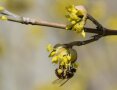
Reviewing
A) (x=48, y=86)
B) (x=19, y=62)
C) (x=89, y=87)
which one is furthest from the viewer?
(x=19, y=62)

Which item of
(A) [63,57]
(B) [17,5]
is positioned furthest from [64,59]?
(B) [17,5]

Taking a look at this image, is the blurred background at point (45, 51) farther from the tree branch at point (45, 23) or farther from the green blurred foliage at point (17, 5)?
the tree branch at point (45, 23)

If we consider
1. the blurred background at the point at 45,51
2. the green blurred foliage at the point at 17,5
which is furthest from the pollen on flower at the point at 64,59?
the green blurred foliage at the point at 17,5

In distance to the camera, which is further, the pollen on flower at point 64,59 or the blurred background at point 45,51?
the blurred background at point 45,51

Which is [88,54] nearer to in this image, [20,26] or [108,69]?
[108,69]

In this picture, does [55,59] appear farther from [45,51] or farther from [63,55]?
[45,51]

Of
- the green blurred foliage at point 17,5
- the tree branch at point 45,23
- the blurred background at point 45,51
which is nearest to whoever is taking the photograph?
the tree branch at point 45,23

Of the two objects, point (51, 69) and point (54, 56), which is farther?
point (51, 69)

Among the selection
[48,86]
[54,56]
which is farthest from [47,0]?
[54,56]

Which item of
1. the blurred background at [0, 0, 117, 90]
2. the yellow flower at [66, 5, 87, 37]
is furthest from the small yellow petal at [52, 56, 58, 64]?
the blurred background at [0, 0, 117, 90]
